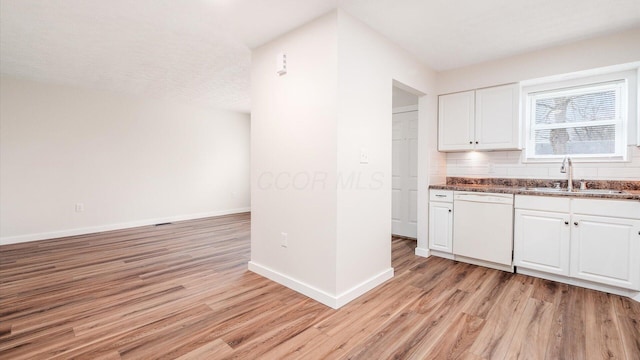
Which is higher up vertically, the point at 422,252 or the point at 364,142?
the point at 364,142

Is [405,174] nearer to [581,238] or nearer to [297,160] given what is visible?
[581,238]

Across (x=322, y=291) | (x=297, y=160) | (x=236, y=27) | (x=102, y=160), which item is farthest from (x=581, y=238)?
(x=102, y=160)

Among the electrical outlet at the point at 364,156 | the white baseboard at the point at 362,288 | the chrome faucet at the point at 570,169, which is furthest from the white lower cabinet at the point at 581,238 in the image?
the electrical outlet at the point at 364,156

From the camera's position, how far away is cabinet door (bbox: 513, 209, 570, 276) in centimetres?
272

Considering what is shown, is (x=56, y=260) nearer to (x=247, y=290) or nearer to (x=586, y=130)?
(x=247, y=290)

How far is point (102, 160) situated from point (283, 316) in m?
4.67

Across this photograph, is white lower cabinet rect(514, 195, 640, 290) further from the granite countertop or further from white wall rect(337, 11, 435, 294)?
white wall rect(337, 11, 435, 294)

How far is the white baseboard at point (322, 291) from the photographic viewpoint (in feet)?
7.63

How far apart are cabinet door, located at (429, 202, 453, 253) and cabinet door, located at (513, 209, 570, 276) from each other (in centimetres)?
65

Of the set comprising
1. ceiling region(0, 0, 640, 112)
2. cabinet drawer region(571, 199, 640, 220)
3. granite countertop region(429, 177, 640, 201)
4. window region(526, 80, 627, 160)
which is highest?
ceiling region(0, 0, 640, 112)

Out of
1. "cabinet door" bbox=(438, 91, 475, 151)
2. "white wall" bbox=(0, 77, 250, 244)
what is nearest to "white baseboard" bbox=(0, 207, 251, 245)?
Answer: "white wall" bbox=(0, 77, 250, 244)

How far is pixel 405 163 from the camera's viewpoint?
4488 millimetres

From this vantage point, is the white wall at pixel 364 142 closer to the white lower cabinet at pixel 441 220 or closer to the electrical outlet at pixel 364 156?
the electrical outlet at pixel 364 156

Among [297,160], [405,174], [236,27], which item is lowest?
[405,174]
